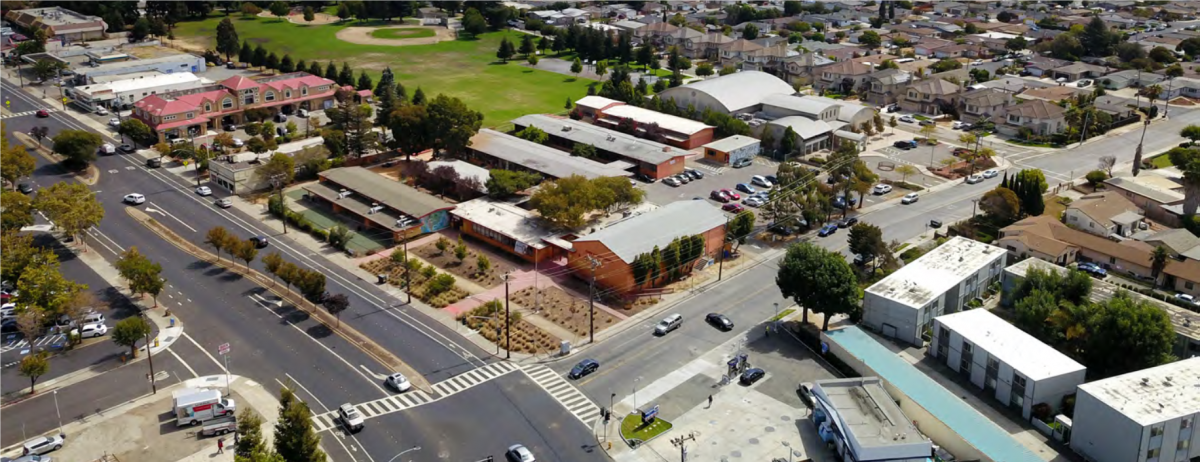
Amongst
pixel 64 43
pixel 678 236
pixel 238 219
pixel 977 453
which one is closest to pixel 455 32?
pixel 64 43

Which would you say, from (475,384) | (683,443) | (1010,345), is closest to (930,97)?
(1010,345)

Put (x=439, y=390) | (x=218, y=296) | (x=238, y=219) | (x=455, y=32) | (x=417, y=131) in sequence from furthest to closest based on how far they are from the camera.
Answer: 1. (x=455, y=32)
2. (x=417, y=131)
3. (x=238, y=219)
4. (x=218, y=296)
5. (x=439, y=390)

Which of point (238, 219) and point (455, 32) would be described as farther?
point (455, 32)

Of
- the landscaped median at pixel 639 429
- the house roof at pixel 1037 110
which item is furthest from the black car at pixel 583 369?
the house roof at pixel 1037 110

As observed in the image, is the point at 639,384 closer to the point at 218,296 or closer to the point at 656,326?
the point at 656,326

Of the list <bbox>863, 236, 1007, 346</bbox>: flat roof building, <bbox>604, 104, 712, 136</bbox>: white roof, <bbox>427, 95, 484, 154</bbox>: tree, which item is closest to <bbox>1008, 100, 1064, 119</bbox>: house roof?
<bbox>604, 104, 712, 136</bbox>: white roof

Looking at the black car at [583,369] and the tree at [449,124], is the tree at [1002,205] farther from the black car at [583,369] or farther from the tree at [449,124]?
the tree at [449,124]

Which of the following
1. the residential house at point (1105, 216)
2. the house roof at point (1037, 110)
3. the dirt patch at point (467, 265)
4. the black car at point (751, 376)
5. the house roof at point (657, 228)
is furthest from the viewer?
the house roof at point (1037, 110)
